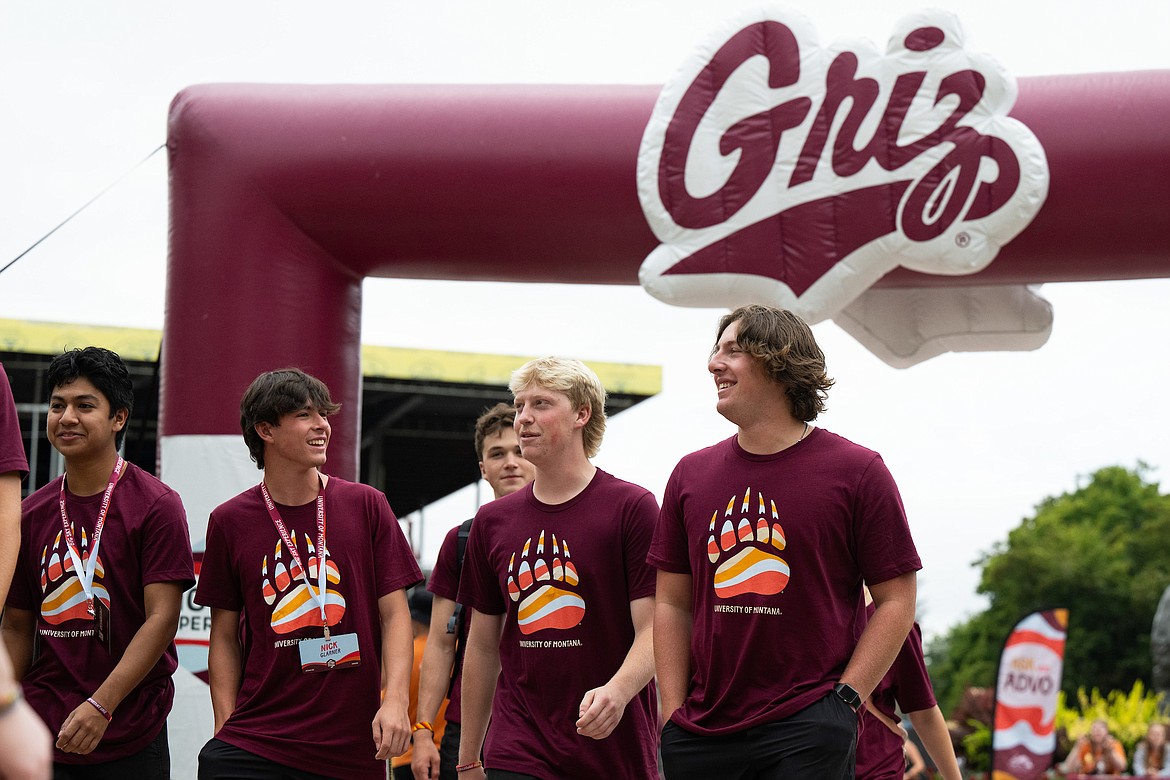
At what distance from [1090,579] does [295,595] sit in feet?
145

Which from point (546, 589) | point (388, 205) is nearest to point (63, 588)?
point (546, 589)

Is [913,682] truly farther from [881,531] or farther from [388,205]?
[388,205]

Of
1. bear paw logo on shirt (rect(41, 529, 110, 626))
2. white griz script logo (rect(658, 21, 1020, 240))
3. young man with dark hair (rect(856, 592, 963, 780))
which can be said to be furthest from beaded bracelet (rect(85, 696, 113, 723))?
white griz script logo (rect(658, 21, 1020, 240))

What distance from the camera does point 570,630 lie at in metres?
3.73

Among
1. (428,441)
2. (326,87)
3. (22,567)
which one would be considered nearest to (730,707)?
(22,567)

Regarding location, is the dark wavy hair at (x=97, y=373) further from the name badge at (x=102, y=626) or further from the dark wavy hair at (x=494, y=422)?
the dark wavy hair at (x=494, y=422)

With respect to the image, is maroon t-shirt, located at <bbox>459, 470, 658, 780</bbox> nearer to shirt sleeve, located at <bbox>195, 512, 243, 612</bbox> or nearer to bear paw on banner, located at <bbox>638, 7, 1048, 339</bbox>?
shirt sleeve, located at <bbox>195, 512, 243, 612</bbox>

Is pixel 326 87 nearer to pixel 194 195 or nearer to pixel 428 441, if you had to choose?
pixel 194 195

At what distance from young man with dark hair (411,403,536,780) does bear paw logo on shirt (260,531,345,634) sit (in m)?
0.51

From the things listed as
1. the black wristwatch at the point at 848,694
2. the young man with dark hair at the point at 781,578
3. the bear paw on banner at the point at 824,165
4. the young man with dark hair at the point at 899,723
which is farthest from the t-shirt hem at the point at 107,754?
the bear paw on banner at the point at 824,165

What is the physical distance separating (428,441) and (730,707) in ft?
52.7

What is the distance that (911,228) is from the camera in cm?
617

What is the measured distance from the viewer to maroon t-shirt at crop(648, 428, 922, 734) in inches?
121

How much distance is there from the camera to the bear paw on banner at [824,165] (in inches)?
242
